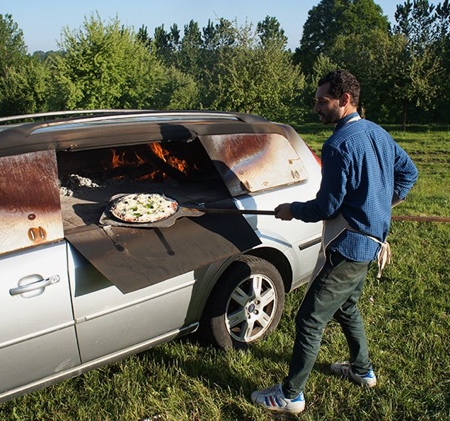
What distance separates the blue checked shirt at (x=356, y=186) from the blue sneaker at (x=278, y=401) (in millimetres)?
988

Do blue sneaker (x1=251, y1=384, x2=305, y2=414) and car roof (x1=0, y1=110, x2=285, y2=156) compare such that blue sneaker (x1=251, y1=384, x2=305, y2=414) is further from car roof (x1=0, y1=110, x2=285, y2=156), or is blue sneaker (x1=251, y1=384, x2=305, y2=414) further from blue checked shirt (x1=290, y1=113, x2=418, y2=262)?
car roof (x1=0, y1=110, x2=285, y2=156)

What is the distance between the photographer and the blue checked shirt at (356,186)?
101 inches

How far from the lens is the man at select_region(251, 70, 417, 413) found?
2.58 meters

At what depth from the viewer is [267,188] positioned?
12.2 ft

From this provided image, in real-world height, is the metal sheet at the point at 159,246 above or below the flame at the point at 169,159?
below

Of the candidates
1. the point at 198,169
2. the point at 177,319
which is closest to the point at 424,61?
the point at 198,169

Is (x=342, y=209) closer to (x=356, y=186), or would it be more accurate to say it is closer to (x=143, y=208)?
(x=356, y=186)

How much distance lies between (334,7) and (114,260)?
73.0m

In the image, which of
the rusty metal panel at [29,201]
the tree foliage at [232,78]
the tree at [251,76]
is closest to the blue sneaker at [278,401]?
the rusty metal panel at [29,201]

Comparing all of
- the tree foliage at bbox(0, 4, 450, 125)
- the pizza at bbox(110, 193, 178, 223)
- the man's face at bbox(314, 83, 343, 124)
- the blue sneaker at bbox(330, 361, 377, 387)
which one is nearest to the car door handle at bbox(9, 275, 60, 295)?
the pizza at bbox(110, 193, 178, 223)

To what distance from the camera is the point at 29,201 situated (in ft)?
8.74

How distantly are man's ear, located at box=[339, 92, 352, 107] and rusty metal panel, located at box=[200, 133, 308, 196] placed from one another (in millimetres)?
1131

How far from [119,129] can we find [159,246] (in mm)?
886

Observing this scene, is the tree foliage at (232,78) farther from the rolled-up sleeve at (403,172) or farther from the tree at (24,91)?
the rolled-up sleeve at (403,172)
